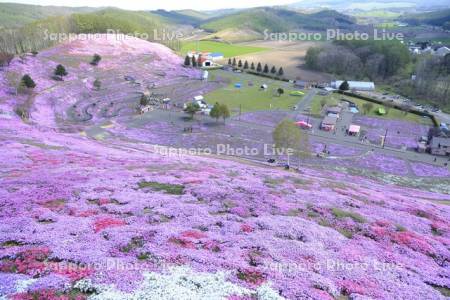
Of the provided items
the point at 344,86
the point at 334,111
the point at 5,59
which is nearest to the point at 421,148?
the point at 334,111

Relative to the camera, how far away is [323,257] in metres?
21.0

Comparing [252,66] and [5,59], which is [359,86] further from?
[5,59]

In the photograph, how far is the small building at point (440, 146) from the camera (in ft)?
242

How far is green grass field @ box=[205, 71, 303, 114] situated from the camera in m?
106

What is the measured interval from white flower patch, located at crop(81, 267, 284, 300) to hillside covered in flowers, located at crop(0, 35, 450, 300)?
0.06 m

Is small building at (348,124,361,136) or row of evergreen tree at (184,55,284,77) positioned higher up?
row of evergreen tree at (184,55,284,77)

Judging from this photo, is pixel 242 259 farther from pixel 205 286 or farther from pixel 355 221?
pixel 355 221

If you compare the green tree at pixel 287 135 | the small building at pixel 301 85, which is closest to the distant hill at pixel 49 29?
the small building at pixel 301 85

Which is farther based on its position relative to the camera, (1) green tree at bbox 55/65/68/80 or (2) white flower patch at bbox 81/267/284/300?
(1) green tree at bbox 55/65/68/80

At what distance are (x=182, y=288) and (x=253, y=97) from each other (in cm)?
10377

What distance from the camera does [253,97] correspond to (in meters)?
116

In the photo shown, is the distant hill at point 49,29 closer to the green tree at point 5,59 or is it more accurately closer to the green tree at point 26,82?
the green tree at point 5,59

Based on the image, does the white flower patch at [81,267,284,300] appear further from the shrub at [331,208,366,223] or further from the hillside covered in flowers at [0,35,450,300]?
the shrub at [331,208,366,223]

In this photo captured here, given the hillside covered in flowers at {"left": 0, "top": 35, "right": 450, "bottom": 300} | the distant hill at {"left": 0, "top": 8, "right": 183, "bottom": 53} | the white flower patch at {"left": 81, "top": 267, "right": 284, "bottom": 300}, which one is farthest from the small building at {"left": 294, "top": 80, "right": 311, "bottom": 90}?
the white flower patch at {"left": 81, "top": 267, "right": 284, "bottom": 300}
